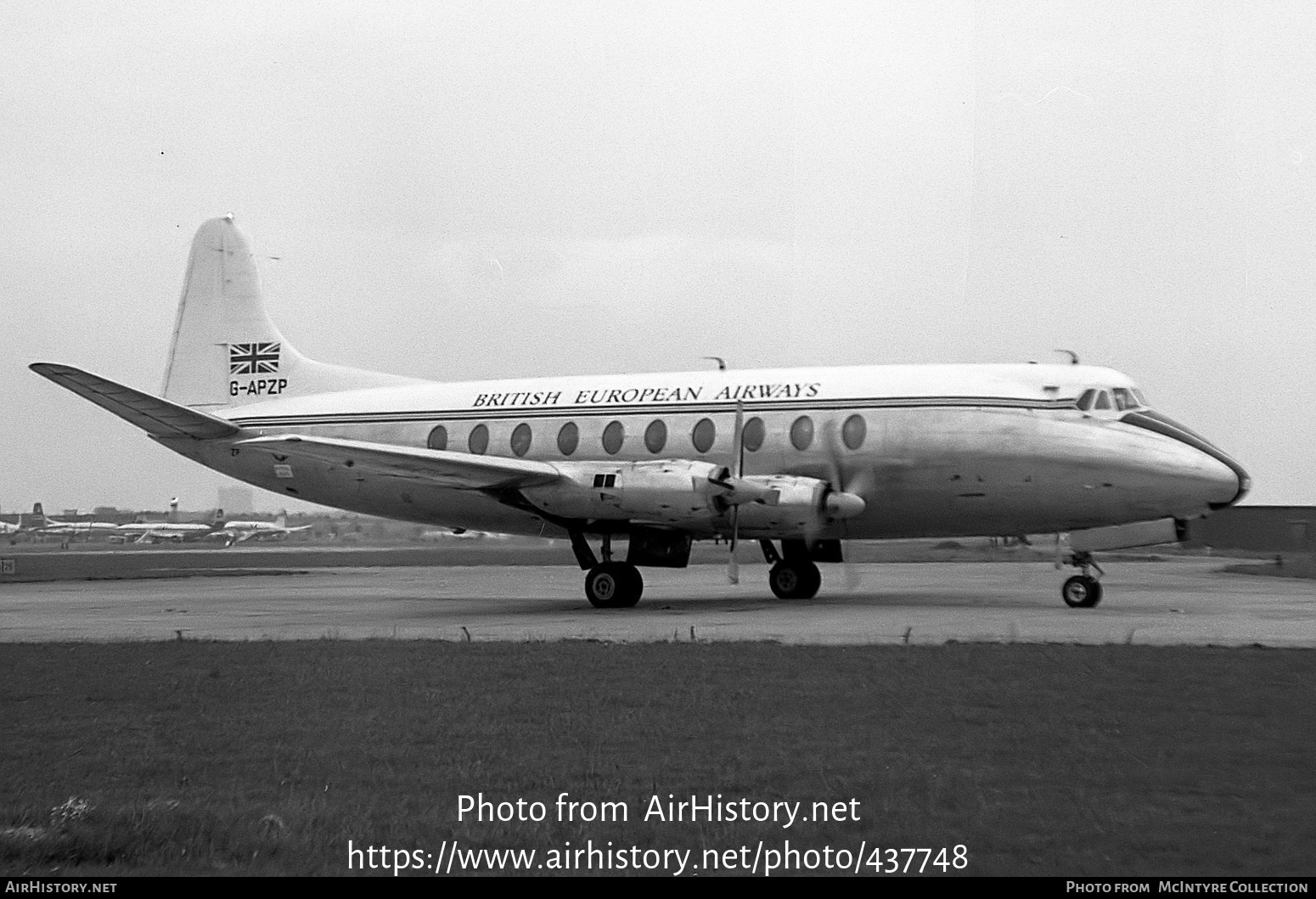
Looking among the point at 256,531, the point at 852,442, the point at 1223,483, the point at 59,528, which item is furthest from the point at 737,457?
the point at 59,528

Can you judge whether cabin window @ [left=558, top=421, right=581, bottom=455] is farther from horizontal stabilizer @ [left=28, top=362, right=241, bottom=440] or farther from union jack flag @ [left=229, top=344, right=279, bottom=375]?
union jack flag @ [left=229, top=344, right=279, bottom=375]

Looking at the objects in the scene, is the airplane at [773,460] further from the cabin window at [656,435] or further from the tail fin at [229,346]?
the tail fin at [229,346]

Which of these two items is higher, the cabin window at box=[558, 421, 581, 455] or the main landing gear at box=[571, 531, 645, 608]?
the cabin window at box=[558, 421, 581, 455]

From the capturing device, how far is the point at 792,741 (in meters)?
9.89

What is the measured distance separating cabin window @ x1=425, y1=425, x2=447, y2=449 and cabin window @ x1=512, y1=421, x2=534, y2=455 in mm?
1527

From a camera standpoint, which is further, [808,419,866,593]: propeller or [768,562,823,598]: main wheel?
[768,562,823,598]: main wheel

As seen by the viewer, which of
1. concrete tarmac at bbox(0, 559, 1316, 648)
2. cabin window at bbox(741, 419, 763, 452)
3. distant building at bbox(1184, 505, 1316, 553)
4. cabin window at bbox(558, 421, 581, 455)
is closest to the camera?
concrete tarmac at bbox(0, 559, 1316, 648)

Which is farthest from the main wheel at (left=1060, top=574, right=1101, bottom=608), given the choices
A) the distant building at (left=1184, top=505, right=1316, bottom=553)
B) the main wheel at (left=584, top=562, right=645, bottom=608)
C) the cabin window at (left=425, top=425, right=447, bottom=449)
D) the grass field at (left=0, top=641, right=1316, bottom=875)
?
the distant building at (left=1184, top=505, right=1316, bottom=553)

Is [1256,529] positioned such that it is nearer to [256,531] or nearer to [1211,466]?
[1211,466]

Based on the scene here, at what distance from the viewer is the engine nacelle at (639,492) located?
74.6 ft

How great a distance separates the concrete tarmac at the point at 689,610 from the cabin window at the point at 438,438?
300cm

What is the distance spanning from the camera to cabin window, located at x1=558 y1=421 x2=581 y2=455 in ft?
86.1

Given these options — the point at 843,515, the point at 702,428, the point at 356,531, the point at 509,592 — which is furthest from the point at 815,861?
the point at 356,531

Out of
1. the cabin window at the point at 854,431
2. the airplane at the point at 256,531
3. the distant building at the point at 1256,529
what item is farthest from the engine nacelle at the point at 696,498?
the airplane at the point at 256,531
